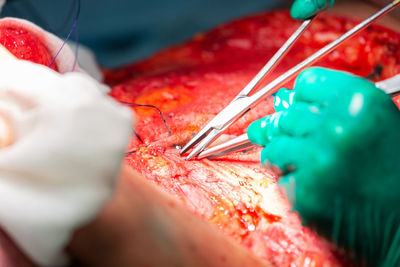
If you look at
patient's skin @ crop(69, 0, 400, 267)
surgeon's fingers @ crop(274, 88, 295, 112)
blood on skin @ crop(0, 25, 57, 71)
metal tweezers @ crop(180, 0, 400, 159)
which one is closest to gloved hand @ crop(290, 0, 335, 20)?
metal tweezers @ crop(180, 0, 400, 159)

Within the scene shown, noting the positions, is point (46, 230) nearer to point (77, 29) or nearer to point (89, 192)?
point (89, 192)

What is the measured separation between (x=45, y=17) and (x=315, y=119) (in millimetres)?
1461

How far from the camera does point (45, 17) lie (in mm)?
1739

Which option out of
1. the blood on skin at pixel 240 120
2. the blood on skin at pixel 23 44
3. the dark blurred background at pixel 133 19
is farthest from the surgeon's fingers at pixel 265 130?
the dark blurred background at pixel 133 19

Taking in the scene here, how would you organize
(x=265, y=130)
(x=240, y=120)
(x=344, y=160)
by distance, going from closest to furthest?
(x=344, y=160) < (x=265, y=130) < (x=240, y=120)

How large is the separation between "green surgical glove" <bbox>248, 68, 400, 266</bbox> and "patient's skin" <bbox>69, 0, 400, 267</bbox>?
0.21 m

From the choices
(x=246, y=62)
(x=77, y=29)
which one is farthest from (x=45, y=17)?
(x=246, y=62)

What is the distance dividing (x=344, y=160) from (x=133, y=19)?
56.4 inches

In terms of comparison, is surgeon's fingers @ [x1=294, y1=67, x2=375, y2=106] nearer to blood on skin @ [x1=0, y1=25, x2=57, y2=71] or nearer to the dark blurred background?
blood on skin @ [x1=0, y1=25, x2=57, y2=71]

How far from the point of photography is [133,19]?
6.13 feet

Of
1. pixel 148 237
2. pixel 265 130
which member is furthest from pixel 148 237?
pixel 265 130

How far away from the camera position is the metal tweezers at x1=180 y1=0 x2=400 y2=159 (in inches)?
38.9

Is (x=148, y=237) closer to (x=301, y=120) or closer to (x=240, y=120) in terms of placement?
(x=301, y=120)

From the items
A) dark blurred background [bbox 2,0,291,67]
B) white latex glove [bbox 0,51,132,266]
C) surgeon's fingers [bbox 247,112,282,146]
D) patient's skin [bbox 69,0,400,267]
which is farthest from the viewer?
dark blurred background [bbox 2,0,291,67]
